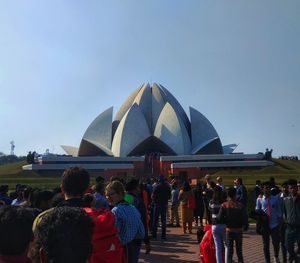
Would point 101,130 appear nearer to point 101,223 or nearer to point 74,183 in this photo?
point 74,183

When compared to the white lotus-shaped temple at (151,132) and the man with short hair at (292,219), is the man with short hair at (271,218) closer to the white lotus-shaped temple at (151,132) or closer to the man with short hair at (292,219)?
the man with short hair at (292,219)

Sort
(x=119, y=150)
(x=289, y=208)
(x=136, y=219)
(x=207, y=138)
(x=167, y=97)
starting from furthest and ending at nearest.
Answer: (x=167, y=97) < (x=207, y=138) < (x=119, y=150) < (x=289, y=208) < (x=136, y=219)

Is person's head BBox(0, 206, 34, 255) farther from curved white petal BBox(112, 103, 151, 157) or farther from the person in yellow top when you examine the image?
curved white petal BBox(112, 103, 151, 157)

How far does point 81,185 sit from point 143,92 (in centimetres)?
4559

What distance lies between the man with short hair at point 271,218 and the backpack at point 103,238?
3.60 metres

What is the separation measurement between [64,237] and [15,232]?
1.09 feet

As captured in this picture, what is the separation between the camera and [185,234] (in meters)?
8.89

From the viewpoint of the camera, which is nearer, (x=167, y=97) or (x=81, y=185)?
(x=81, y=185)

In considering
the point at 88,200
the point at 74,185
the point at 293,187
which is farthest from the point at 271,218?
the point at 74,185

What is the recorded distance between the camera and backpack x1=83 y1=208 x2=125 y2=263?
2.26m

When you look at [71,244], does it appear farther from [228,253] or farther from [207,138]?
[207,138]

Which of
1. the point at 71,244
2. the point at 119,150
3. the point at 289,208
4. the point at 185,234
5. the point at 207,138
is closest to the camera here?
the point at 71,244

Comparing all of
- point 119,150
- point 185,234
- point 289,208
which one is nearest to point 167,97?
point 119,150

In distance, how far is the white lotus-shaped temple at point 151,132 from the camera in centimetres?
4116
